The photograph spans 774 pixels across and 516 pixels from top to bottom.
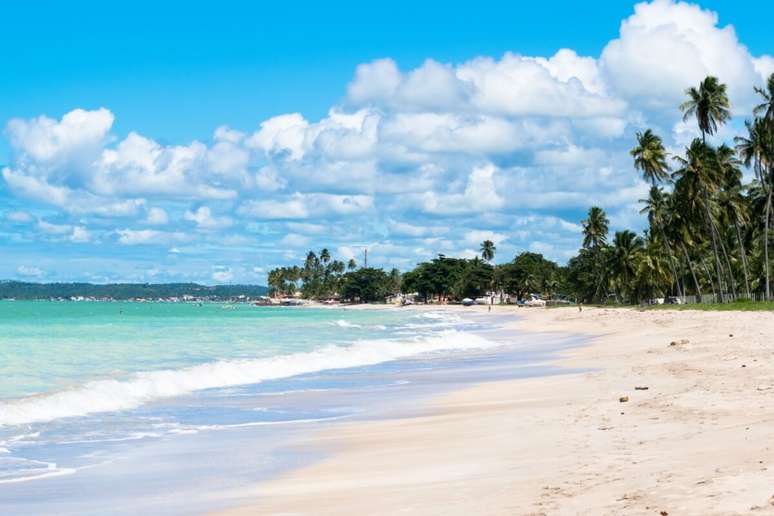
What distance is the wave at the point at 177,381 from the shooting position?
17094 mm

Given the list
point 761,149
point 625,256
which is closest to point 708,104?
point 761,149

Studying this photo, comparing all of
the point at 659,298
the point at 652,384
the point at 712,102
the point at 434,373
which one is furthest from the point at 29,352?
the point at 659,298

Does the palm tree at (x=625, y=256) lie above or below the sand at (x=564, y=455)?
above

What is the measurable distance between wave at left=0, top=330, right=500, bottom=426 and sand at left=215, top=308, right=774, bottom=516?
687cm

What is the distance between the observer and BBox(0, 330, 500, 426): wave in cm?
1709

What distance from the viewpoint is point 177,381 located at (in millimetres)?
22750

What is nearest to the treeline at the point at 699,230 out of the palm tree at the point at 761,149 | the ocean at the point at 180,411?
the palm tree at the point at 761,149

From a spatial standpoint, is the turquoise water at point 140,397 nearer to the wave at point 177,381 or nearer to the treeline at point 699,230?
the wave at point 177,381

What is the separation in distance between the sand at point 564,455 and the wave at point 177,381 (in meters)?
6.87

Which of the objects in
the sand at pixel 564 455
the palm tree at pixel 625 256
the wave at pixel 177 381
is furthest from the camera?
the palm tree at pixel 625 256

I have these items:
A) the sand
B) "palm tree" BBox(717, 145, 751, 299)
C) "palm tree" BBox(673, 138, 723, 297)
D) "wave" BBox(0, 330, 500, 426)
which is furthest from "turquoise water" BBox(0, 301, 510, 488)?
"palm tree" BBox(717, 145, 751, 299)

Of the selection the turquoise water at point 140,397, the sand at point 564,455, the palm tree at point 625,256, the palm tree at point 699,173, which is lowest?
the turquoise water at point 140,397

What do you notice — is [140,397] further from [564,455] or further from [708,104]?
[708,104]

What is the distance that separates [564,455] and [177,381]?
15.5 m
